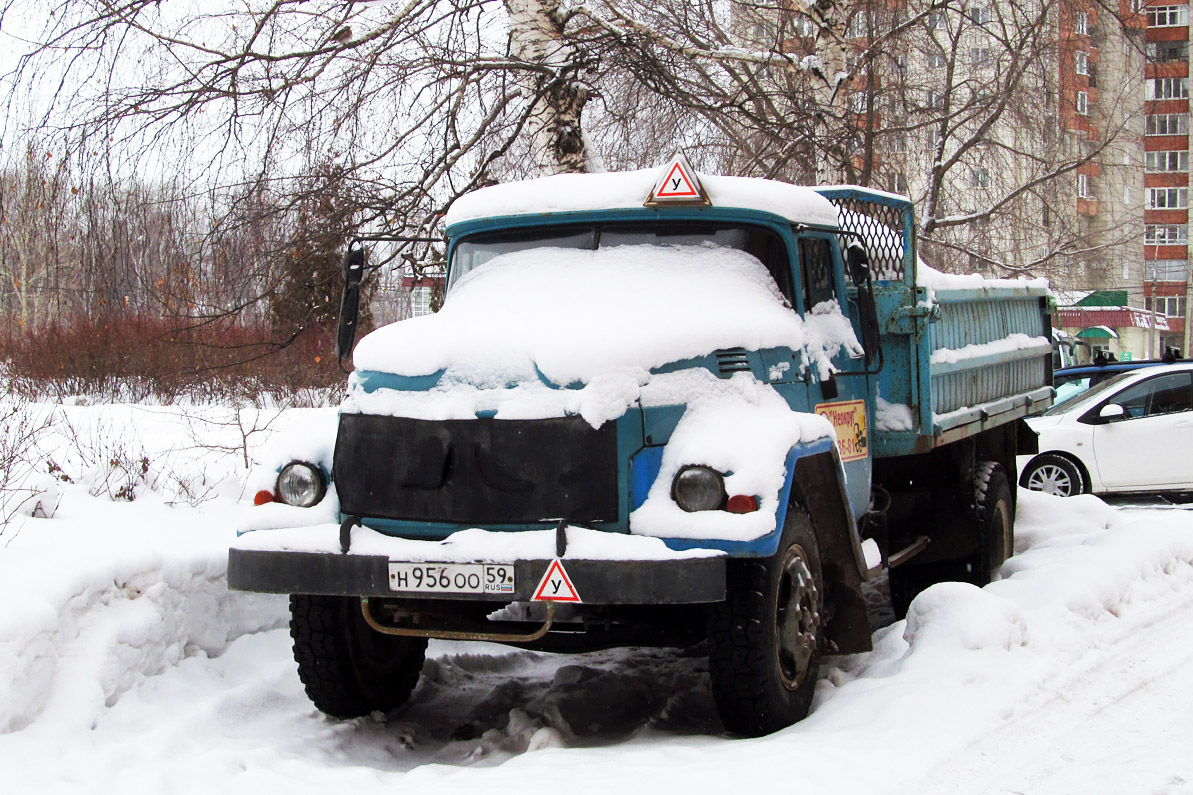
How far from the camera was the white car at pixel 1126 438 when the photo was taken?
498 inches

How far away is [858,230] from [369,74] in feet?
17.0

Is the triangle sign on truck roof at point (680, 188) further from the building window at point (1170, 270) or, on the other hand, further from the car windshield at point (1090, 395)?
the building window at point (1170, 270)

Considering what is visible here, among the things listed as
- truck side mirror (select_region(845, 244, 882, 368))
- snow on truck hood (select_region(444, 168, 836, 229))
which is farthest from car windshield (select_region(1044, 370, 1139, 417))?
snow on truck hood (select_region(444, 168, 836, 229))

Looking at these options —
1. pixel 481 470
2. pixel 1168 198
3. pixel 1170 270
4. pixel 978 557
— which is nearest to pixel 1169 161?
pixel 1168 198

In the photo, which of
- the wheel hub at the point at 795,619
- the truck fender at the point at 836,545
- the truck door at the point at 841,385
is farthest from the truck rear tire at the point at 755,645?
the truck door at the point at 841,385

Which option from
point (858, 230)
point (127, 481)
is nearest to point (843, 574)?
point (858, 230)

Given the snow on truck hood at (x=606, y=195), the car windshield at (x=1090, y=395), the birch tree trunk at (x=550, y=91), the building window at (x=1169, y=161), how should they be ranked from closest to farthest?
the snow on truck hood at (x=606, y=195), the birch tree trunk at (x=550, y=91), the car windshield at (x=1090, y=395), the building window at (x=1169, y=161)

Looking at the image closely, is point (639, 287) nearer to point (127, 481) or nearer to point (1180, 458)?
point (127, 481)

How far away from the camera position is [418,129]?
11.4m

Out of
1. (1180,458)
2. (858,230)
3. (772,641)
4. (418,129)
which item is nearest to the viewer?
(772,641)

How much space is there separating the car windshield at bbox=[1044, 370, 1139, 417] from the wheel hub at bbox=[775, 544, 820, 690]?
29.0 feet

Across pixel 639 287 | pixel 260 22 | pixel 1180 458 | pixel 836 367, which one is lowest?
pixel 1180 458

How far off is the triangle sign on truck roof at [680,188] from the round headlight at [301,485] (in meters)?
2.03

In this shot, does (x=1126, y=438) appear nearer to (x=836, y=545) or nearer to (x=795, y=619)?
(x=836, y=545)
